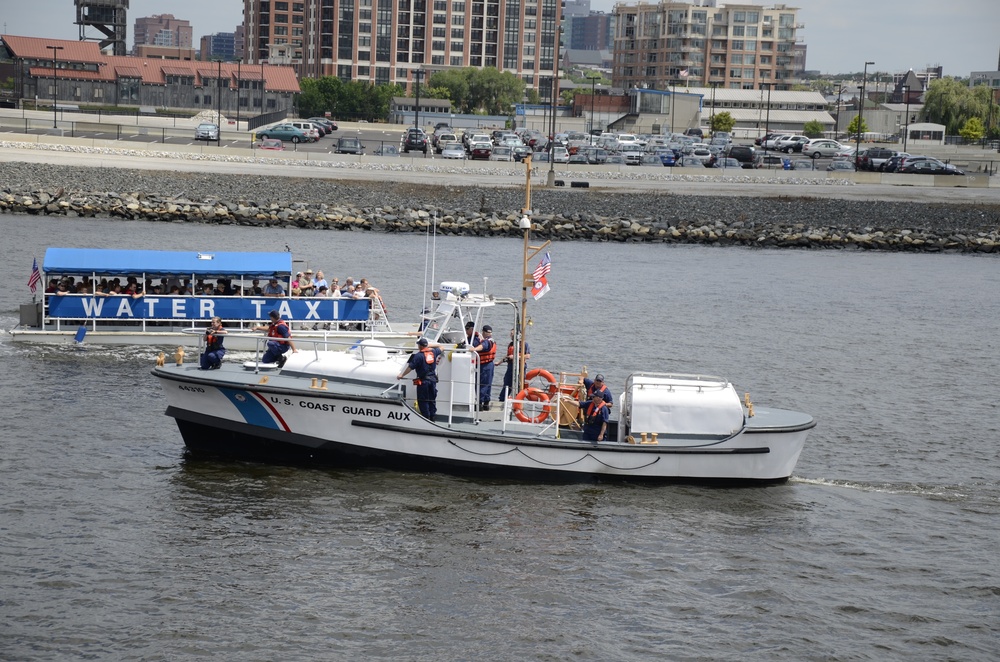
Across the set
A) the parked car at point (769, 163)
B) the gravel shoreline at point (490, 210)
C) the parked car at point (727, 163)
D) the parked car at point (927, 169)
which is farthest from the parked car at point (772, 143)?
the gravel shoreline at point (490, 210)

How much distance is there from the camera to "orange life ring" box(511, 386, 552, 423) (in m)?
20.2

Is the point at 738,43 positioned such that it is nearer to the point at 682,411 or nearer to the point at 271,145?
the point at 271,145

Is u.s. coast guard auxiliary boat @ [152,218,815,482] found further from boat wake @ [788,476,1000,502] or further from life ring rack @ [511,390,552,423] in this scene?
boat wake @ [788,476,1000,502]

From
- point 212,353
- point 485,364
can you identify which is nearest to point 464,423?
point 485,364

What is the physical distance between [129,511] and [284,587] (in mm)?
3841

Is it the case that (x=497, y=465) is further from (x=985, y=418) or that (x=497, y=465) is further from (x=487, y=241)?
(x=487, y=241)

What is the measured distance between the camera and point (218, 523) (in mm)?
17984

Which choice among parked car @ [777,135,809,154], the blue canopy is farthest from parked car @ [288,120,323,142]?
the blue canopy

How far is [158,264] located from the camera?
95.3 feet

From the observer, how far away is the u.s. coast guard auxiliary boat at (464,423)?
19.8m

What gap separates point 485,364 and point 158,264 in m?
12.2

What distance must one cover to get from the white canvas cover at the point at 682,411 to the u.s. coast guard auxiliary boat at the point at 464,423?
2 centimetres

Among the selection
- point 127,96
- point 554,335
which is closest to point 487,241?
point 554,335

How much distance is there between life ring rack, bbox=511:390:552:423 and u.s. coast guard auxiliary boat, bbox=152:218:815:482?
24mm
